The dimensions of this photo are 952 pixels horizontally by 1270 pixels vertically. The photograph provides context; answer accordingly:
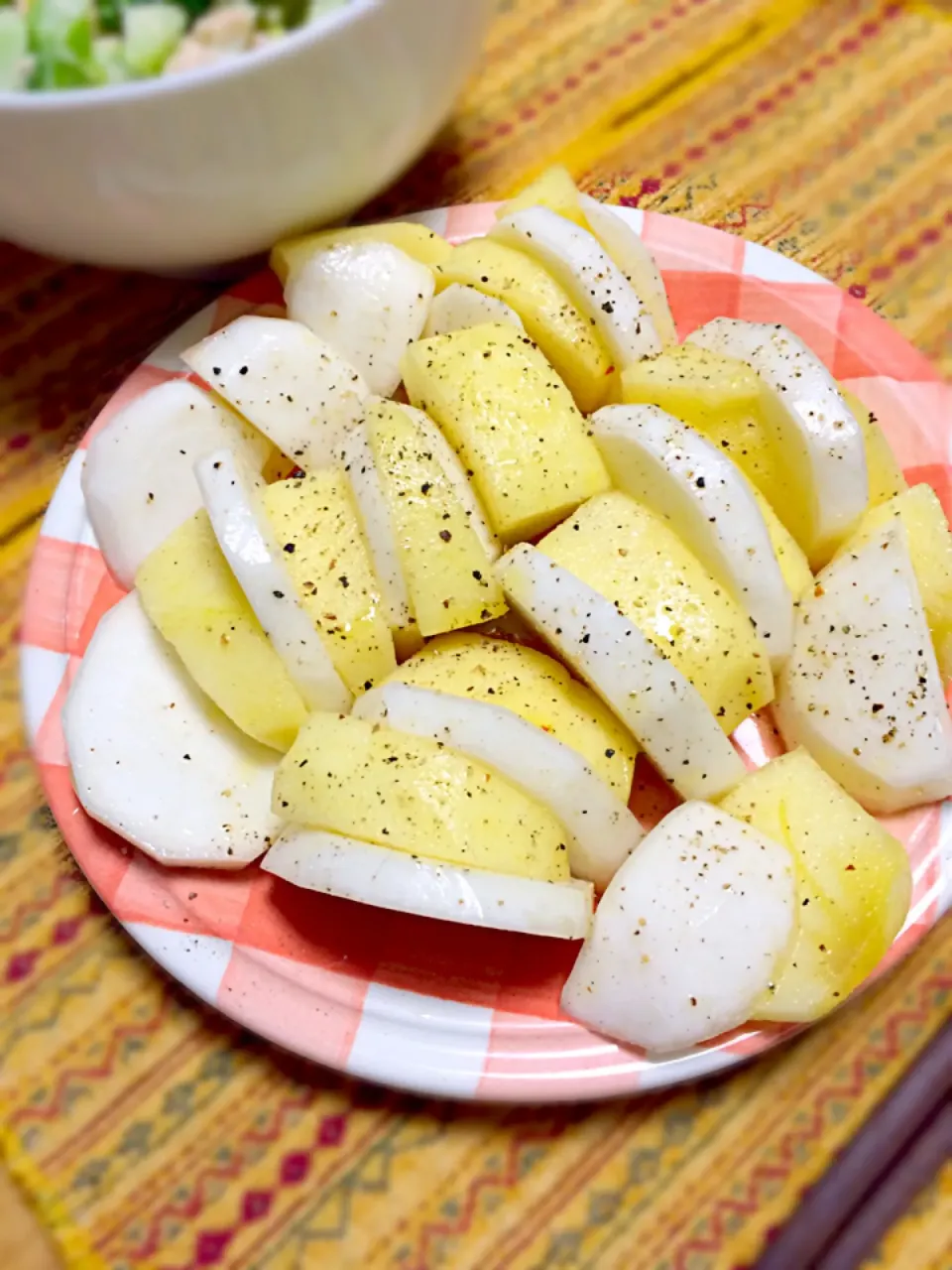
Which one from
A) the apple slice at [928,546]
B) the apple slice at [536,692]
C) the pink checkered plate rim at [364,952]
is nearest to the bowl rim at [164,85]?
the pink checkered plate rim at [364,952]

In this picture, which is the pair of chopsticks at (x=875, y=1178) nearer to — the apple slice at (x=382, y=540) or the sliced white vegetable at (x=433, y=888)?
the sliced white vegetable at (x=433, y=888)

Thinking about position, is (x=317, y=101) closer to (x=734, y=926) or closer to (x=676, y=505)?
(x=676, y=505)

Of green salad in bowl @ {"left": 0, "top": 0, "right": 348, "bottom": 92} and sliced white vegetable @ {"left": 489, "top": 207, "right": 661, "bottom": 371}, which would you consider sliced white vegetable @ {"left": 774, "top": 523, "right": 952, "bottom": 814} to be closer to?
sliced white vegetable @ {"left": 489, "top": 207, "right": 661, "bottom": 371}

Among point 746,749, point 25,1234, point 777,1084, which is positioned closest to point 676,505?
point 746,749

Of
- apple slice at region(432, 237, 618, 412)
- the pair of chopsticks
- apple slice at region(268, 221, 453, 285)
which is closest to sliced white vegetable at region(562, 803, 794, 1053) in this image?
the pair of chopsticks

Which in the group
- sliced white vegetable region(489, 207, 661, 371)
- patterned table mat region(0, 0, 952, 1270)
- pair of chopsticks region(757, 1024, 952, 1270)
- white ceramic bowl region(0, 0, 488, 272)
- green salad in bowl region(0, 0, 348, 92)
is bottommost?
pair of chopsticks region(757, 1024, 952, 1270)

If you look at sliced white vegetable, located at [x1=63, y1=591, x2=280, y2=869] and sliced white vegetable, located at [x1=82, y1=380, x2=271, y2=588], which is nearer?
sliced white vegetable, located at [x1=63, y1=591, x2=280, y2=869]

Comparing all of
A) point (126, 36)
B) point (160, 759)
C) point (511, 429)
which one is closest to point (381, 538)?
point (511, 429)
